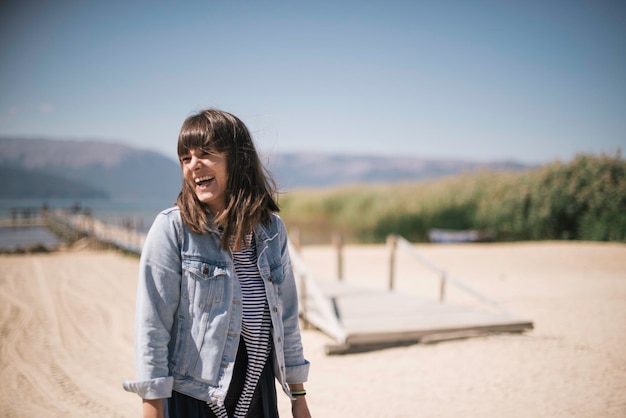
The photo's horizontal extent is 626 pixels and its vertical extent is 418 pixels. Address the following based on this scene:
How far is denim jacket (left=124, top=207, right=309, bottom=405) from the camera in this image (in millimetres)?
1592

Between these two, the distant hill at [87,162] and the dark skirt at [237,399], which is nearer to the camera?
the dark skirt at [237,399]

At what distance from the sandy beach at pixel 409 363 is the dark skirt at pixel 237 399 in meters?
2.50

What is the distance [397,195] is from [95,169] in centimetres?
2103

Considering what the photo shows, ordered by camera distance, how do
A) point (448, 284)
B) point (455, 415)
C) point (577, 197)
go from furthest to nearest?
1. point (577, 197)
2. point (448, 284)
3. point (455, 415)

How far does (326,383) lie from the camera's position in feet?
16.1

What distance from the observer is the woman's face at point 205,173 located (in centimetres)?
175

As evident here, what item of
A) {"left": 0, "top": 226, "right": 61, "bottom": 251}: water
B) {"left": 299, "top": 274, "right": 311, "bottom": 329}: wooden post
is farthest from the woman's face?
{"left": 0, "top": 226, "right": 61, "bottom": 251}: water

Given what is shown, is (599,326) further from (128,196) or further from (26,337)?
(128,196)

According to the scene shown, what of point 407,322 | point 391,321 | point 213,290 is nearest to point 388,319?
point 391,321

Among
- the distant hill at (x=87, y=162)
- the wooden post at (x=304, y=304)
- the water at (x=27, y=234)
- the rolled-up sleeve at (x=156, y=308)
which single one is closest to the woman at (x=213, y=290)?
the rolled-up sleeve at (x=156, y=308)

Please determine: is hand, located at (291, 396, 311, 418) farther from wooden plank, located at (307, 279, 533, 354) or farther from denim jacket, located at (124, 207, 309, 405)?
wooden plank, located at (307, 279, 533, 354)

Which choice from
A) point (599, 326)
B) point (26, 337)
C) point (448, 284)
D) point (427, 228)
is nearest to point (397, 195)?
point (427, 228)

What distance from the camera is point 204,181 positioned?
5.82 ft

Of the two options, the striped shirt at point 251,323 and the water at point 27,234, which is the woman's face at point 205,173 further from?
the water at point 27,234
